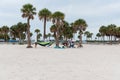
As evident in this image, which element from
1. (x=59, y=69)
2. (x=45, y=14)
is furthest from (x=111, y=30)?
(x=59, y=69)

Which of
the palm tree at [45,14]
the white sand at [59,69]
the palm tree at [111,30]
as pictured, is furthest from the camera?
the palm tree at [111,30]

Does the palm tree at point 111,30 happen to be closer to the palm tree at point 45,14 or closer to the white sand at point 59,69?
the palm tree at point 45,14

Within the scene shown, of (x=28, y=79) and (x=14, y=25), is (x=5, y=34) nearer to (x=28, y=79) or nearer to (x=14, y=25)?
(x=14, y=25)

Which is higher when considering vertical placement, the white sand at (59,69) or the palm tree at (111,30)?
the palm tree at (111,30)

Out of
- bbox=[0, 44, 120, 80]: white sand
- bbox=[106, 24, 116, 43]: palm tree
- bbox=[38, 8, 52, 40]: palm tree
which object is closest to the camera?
bbox=[0, 44, 120, 80]: white sand

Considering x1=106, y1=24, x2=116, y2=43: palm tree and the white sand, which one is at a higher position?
x1=106, y1=24, x2=116, y2=43: palm tree

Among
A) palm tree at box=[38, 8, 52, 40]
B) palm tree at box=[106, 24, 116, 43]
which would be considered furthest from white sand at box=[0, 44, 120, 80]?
palm tree at box=[106, 24, 116, 43]

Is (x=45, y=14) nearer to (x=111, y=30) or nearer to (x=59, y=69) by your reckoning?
(x=111, y=30)

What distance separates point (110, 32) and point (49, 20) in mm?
55955

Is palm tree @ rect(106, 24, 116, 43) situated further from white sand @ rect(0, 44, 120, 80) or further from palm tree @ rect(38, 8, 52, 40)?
white sand @ rect(0, 44, 120, 80)

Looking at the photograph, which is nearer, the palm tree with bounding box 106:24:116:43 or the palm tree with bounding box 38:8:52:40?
the palm tree with bounding box 38:8:52:40

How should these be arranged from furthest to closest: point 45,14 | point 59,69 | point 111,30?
point 111,30 → point 45,14 → point 59,69

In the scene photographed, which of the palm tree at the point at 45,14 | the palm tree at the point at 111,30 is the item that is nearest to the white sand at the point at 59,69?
the palm tree at the point at 45,14

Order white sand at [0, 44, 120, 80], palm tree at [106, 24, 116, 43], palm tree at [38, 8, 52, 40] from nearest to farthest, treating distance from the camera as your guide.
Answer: white sand at [0, 44, 120, 80]
palm tree at [38, 8, 52, 40]
palm tree at [106, 24, 116, 43]
